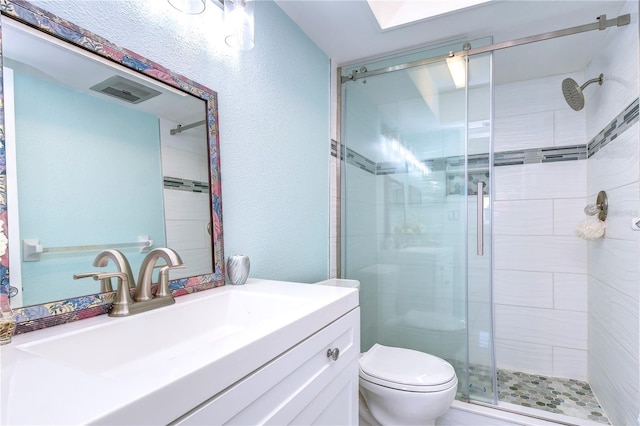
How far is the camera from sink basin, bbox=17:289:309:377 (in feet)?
2.34

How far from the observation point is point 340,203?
7.54 ft

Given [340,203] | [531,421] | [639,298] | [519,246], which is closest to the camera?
[639,298]

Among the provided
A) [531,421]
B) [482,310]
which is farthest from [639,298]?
[531,421]

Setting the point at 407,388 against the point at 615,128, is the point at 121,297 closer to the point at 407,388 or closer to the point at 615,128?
the point at 407,388

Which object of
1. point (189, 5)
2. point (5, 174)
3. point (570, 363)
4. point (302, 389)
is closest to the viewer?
point (5, 174)

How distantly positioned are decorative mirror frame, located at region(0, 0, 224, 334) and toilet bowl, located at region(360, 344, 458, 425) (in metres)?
0.88

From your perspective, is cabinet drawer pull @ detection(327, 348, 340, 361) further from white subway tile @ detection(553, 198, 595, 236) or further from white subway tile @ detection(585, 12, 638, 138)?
white subway tile @ detection(553, 198, 595, 236)

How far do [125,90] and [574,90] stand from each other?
2.28m

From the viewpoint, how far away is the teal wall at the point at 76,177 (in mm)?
779

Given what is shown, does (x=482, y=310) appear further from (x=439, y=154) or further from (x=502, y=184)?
(x=502, y=184)

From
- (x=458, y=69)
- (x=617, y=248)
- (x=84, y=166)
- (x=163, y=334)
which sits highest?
(x=458, y=69)

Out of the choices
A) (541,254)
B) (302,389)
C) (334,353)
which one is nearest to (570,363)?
(541,254)

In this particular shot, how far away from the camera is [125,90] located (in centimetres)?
100

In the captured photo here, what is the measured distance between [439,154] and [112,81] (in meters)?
1.64
